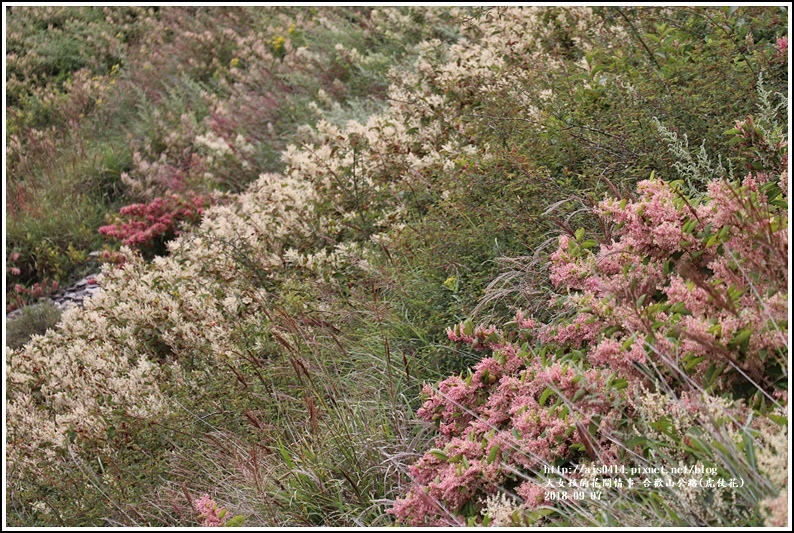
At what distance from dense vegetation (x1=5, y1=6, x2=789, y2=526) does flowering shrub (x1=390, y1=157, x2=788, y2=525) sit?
1 cm

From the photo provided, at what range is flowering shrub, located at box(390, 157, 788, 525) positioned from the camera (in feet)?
7.95

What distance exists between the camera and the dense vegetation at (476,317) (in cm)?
246

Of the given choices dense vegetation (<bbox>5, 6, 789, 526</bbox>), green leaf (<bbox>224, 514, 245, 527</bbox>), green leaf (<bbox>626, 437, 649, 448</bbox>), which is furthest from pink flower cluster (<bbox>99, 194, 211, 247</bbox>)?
green leaf (<bbox>626, 437, 649, 448</bbox>)

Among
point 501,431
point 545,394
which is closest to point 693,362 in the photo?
point 545,394

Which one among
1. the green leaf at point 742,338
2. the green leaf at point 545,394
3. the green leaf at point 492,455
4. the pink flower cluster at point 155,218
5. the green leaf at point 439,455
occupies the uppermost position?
the green leaf at point 742,338

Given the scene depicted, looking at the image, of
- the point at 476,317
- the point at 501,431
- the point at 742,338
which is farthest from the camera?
the point at 476,317

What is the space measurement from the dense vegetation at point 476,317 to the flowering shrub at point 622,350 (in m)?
0.01

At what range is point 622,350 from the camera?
8.58 ft

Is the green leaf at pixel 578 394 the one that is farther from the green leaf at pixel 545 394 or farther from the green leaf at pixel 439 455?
the green leaf at pixel 439 455

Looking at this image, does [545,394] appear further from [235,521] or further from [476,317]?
[235,521]

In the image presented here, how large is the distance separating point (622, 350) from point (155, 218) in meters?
6.04

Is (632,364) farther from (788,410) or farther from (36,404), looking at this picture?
(36,404)

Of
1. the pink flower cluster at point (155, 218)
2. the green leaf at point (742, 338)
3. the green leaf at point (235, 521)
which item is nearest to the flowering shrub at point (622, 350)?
the green leaf at point (742, 338)

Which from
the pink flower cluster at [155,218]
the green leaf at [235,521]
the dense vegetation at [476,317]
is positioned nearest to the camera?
the dense vegetation at [476,317]
